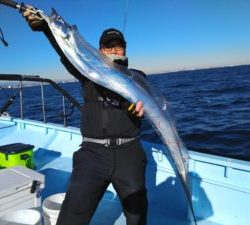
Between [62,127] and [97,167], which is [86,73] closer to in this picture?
[97,167]

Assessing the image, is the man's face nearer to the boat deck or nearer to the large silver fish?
the large silver fish

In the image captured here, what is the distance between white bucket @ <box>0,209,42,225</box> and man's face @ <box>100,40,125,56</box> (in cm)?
165

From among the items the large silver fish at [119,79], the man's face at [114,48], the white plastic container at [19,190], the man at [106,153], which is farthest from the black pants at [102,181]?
the man's face at [114,48]

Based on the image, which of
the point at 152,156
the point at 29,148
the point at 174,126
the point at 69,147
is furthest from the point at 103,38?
the point at 69,147

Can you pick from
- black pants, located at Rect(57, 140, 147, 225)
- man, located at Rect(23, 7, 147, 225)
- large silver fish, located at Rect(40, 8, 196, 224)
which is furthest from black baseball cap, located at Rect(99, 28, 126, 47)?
black pants, located at Rect(57, 140, 147, 225)

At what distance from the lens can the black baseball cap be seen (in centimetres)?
276

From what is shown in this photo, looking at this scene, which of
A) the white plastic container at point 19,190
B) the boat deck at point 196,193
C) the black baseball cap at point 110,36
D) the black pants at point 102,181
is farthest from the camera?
the boat deck at point 196,193

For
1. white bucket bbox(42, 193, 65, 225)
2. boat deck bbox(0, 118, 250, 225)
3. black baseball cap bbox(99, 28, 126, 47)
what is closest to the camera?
black baseball cap bbox(99, 28, 126, 47)

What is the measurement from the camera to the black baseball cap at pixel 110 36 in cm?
276

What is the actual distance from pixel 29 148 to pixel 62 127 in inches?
66.4

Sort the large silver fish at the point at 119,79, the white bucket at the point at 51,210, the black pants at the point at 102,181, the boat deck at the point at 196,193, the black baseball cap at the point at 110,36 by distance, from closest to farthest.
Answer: the large silver fish at the point at 119,79 < the black pants at the point at 102,181 < the black baseball cap at the point at 110,36 < the white bucket at the point at 51,210 < the boat deck at the point at 196,193

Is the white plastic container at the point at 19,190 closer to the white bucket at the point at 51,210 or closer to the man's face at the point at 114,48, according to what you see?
the white bucket at the point at 51,210

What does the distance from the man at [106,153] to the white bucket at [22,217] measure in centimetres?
36

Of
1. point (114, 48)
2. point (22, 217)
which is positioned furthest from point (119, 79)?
point (22, 217)
